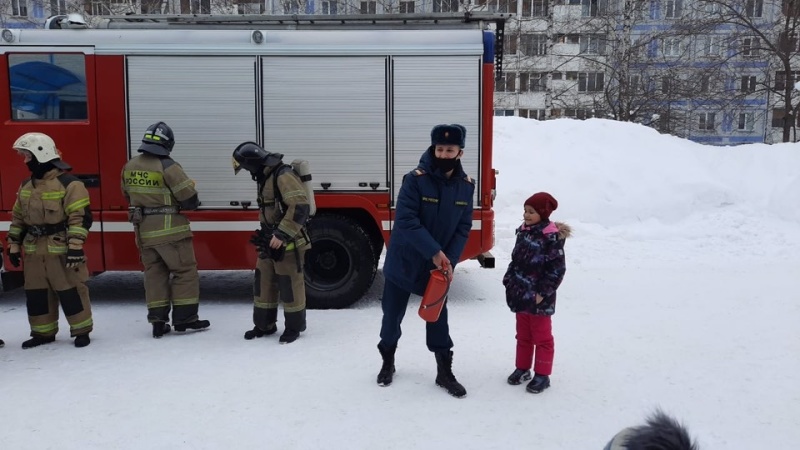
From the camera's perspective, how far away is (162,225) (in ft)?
18.6

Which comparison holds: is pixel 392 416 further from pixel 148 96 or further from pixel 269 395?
pixel 148 96

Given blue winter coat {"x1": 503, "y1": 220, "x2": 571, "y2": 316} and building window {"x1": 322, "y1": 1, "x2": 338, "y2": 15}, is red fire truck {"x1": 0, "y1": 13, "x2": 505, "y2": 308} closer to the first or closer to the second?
blue winter coat {"x1": 503, "y1": 220, "x2": 571, "y2": 316}

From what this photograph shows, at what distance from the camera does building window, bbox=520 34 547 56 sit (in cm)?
3416

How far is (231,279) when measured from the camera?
8.37m

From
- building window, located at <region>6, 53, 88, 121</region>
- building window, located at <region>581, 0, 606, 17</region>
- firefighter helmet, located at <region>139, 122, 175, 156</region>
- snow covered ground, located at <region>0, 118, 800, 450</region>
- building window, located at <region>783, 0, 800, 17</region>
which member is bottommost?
snow covered ground, located at <region>0, 118, 800, 450</region>

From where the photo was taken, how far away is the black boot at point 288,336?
18.3 feet

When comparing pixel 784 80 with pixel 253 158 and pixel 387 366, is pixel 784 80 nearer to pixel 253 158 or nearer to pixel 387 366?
pixel 253 158

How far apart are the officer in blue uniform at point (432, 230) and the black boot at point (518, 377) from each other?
0.41 m

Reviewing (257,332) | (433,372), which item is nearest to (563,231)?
(433,372)

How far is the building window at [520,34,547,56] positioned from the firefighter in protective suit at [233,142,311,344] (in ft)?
99.4

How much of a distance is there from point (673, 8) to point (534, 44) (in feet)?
32.1

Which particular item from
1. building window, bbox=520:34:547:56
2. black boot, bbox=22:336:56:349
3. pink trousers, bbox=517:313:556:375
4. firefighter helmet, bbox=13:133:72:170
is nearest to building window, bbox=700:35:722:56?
building window, bbox=520:34:547:56

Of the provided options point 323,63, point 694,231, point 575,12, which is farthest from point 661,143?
point 575,12

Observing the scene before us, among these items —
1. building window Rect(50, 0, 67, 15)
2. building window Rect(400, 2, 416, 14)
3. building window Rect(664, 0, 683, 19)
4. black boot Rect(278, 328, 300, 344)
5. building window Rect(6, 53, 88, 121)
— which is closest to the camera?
black boot Rect(278, 328, 300, 344)
